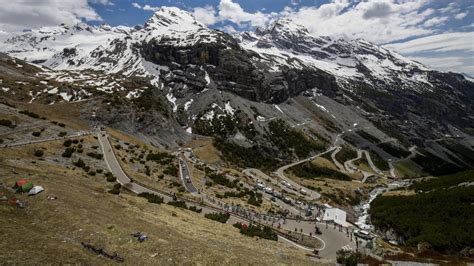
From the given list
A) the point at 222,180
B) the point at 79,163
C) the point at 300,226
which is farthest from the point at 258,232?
the point at 222,180

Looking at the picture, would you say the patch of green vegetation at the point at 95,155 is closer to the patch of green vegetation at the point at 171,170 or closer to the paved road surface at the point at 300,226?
the paved road surface at the point at 300,226

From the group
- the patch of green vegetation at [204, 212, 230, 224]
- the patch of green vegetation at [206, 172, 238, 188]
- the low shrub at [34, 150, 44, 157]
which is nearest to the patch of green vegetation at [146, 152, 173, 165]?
the patch of green vegetation at [206, 172, 238, 188]

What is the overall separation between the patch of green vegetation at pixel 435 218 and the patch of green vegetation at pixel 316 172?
246 ft

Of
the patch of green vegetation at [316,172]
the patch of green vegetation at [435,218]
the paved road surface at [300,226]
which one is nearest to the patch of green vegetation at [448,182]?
the patch of green vegetation at [435,218]

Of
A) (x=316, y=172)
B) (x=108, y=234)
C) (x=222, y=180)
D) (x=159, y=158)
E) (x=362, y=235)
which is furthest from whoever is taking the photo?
(x=316, y=172)

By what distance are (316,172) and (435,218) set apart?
106594 mm

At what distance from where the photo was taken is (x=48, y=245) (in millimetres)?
21188

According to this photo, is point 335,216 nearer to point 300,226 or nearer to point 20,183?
point 300,226

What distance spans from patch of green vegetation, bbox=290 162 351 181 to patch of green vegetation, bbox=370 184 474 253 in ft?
246

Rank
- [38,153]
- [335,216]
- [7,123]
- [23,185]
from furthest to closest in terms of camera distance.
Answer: [7,123], [335,216], [38,153], [23,185]

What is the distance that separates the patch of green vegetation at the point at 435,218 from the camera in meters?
51.1

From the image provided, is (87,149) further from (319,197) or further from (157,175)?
(319,197)

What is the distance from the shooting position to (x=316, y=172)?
170m

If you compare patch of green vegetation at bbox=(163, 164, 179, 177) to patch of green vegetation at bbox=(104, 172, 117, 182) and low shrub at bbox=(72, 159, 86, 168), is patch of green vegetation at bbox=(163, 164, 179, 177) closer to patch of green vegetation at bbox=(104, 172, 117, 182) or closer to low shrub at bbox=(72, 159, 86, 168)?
patch of green vegetation at bbox=(104, 172, 117, 182)
